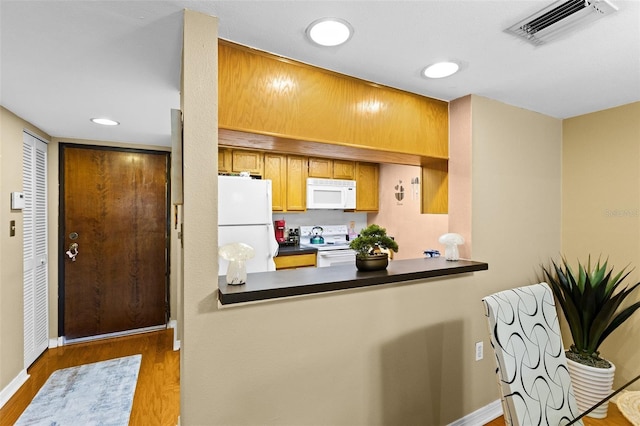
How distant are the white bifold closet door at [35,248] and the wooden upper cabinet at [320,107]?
244 cm

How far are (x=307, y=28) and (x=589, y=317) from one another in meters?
2.68

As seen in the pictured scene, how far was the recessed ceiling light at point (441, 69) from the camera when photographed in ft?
5.54

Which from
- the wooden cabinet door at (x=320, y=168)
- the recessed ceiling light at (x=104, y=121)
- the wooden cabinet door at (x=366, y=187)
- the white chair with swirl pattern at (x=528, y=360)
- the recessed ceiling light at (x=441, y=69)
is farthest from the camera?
the wooden cabinet door at (x=366, y=187)

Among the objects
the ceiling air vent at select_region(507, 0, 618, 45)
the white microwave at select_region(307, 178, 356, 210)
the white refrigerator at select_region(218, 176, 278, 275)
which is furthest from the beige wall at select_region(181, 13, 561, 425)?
the white microwave at select_region(307, 178, 356, 210)

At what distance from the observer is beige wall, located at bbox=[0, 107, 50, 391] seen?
2383 millimetres

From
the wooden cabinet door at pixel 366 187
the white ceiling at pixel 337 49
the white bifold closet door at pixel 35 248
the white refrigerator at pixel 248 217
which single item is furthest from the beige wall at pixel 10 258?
the wooden cabinet door at pixel 366 187

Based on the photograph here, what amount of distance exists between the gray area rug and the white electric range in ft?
6.87

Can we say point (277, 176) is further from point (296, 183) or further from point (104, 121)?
point (104, 121)

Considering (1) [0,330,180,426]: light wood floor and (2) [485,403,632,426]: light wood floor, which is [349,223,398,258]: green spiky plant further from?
(1) [0,330,180,426]: light wood floor

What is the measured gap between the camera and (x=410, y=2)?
118 cm

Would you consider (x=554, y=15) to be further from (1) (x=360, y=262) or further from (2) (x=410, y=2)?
(1) (x=360, y=262)

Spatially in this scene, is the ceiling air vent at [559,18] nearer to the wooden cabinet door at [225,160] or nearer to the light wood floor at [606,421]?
the light wood floor at [606,421]

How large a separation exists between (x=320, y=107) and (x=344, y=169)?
8.05 ft

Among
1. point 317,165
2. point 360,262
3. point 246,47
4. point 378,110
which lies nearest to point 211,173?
point 246,47
